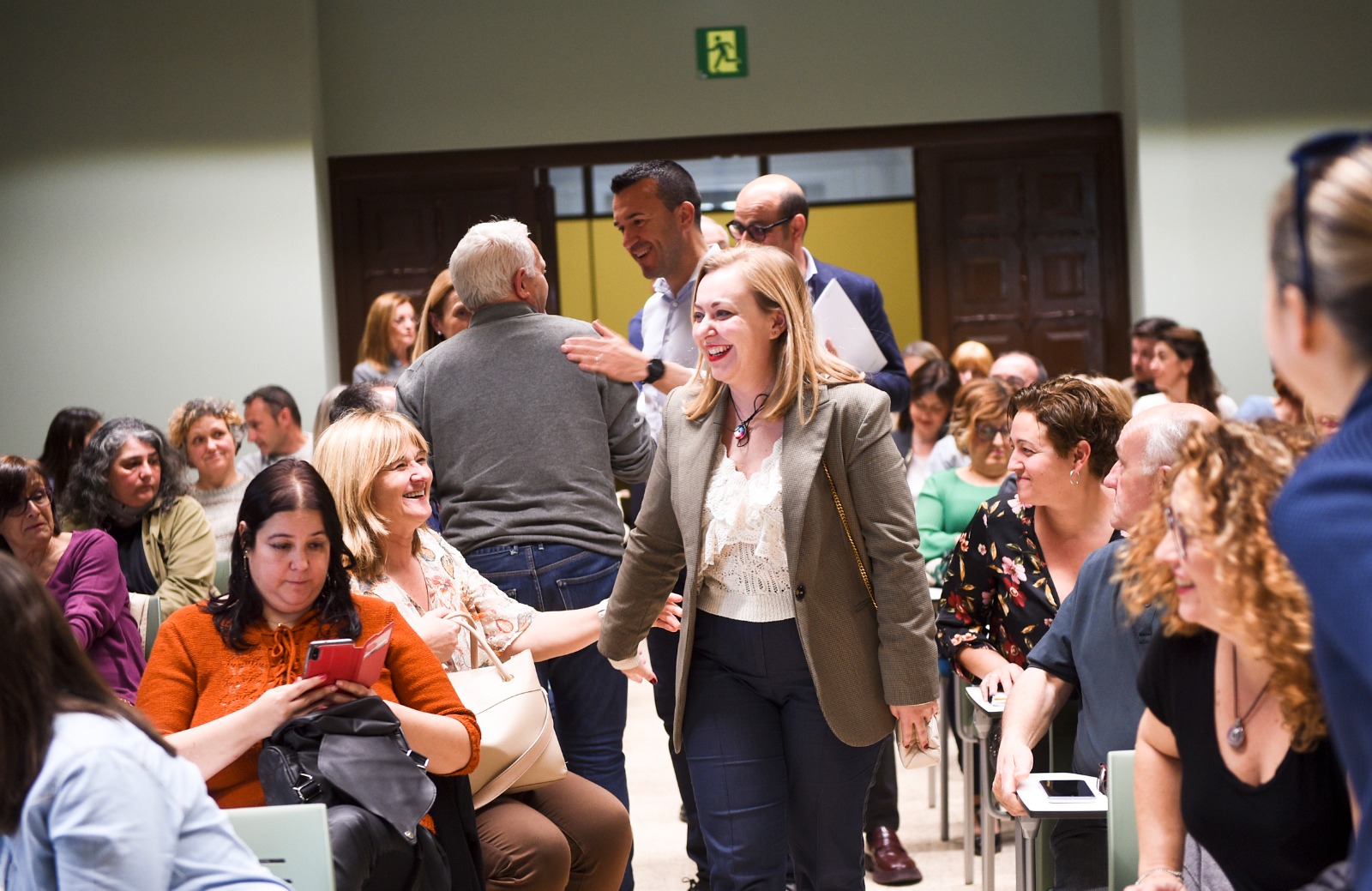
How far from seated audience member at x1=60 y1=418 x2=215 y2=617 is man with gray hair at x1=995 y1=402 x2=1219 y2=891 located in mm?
3019

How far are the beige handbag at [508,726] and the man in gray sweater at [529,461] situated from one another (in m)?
0.47

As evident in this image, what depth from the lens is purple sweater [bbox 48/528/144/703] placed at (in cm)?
370

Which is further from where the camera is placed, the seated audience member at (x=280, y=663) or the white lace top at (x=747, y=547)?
the white lace top at (x=747, y=547)

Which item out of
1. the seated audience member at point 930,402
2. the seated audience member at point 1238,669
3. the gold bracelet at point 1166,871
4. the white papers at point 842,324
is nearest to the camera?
the seated audience member at point 1238,669

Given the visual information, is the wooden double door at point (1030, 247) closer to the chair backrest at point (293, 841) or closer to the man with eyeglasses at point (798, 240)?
the man with eyeglasses at point (798, 240)

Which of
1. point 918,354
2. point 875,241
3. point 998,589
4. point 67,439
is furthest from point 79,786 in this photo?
point 875,241

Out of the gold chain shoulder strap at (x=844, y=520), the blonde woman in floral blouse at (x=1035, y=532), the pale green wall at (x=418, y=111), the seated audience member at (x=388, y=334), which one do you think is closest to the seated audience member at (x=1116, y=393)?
the blonde woman in floral blouse at (x=1035, y=532)

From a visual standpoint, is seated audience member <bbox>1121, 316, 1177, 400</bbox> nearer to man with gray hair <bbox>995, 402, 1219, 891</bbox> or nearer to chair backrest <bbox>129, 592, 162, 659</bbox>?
man with gray hair <bbox>995, 402, 1219, 891</bbox>

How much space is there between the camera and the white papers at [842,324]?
3.51 metres

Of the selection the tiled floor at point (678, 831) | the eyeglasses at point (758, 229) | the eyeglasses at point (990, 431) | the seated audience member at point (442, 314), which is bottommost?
the tiled floor at point (678, 831)

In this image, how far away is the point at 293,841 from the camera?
6.71 ft

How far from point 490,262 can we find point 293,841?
164 cm

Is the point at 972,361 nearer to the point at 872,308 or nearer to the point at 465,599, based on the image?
the point at 872,308

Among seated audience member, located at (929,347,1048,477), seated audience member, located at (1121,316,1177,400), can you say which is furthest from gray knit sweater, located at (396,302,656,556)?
seated audience member, located at (1121,316,1177,400)
